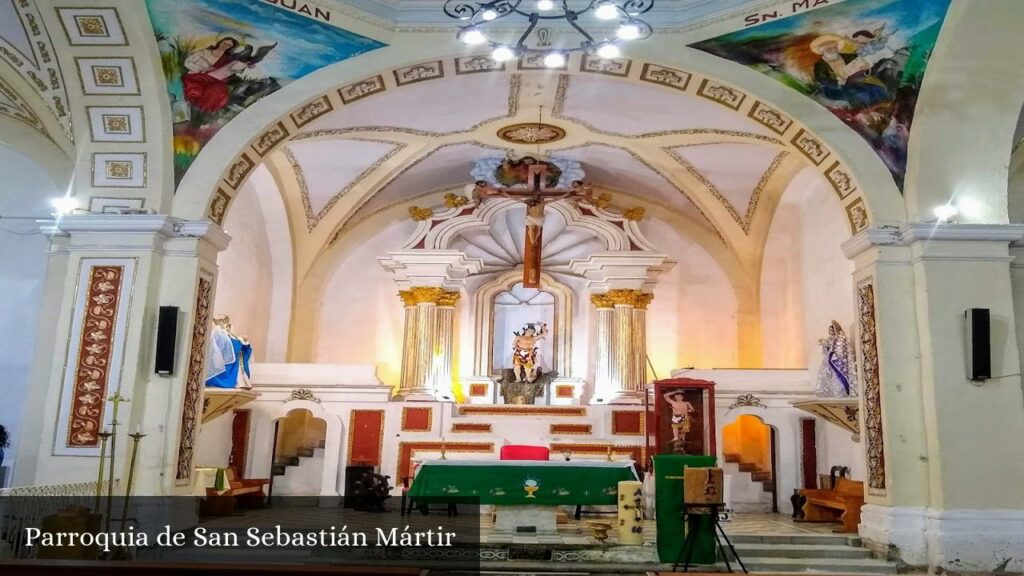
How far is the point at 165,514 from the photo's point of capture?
796cm

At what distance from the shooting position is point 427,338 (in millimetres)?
13727

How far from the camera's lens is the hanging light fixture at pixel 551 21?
6.71 meters

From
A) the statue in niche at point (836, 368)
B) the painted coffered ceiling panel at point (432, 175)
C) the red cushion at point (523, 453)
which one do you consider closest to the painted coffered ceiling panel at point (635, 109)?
the painted coffered ceiling panel at point (432, 175)

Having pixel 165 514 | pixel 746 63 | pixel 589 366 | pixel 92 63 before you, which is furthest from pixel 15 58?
pixel 589 366

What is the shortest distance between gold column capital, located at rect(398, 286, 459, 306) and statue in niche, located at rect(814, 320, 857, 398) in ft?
19.7

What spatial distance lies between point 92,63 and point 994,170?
358 inches

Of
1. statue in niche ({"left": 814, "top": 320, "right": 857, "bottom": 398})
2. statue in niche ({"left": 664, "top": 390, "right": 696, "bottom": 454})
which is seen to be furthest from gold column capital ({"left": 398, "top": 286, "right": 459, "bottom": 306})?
statue in niche ({"left": 814, "top": 320, "right": 857, "bottom": 398})

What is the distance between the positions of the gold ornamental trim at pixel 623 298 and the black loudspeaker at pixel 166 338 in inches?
291

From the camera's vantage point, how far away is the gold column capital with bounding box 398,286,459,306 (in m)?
13.9

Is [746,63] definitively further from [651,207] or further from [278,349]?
[278,349]

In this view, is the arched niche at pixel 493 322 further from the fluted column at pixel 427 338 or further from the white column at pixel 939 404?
the white column at pixel 939 404

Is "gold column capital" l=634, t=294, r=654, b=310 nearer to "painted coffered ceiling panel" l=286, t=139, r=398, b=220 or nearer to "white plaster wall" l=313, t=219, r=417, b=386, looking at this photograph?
"white plaster wall" l=313, t=219, r=417, b=386

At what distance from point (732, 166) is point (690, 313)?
2963mm

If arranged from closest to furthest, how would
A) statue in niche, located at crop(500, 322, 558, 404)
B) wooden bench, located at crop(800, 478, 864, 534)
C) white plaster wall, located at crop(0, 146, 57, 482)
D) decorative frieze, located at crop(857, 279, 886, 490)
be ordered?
decorative frieze, located at crop(857, 279, 886, 490), wooden bench, located at crop(800, 478, 864, 534), white plaster wall, located at crop(0, 146, 57, 482), statue in niche, located at crop(500, 322, 558, 404)
